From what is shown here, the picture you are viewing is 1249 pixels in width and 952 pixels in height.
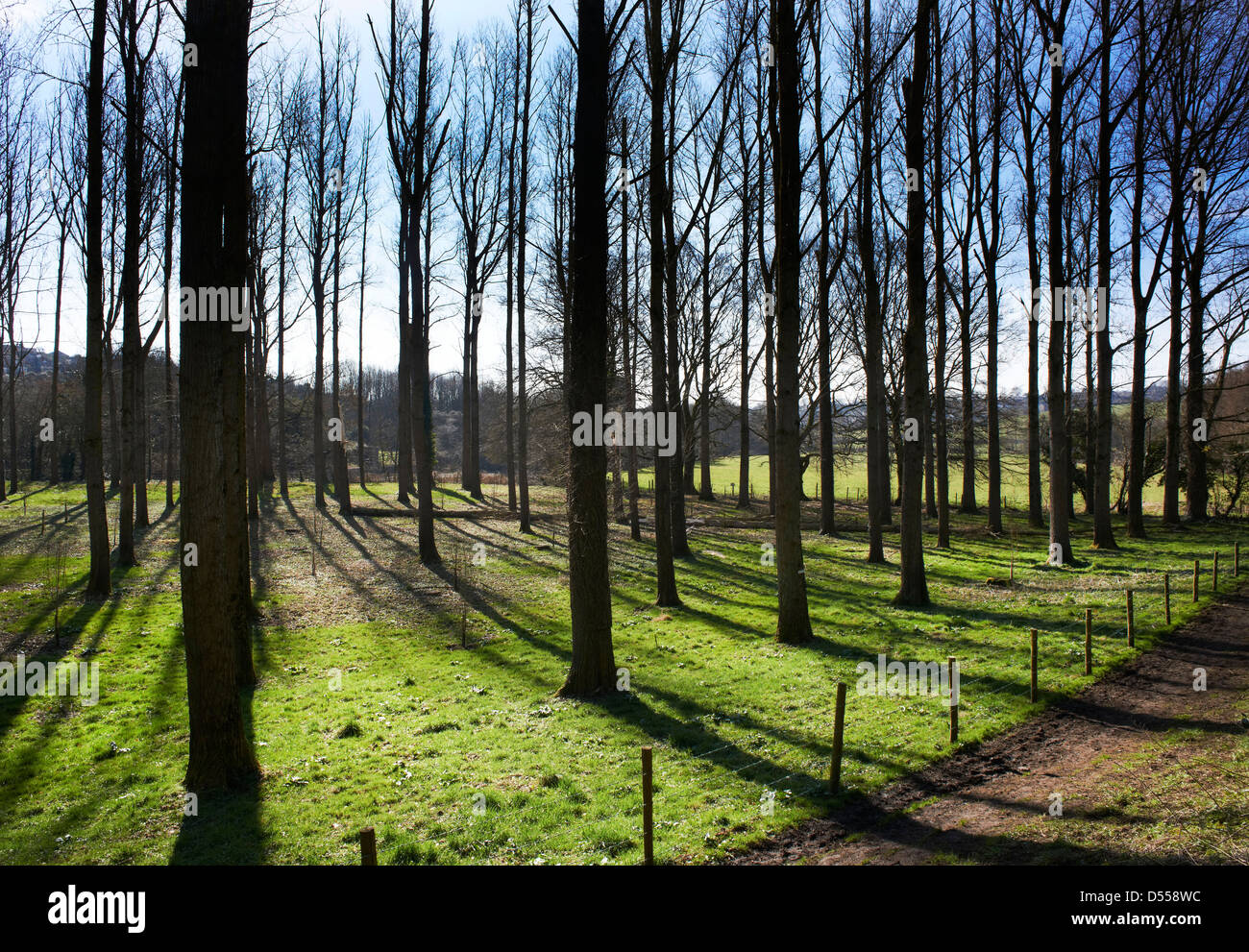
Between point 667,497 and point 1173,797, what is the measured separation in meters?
9.84

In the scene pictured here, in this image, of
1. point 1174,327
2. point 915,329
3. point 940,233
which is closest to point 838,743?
point 915,329

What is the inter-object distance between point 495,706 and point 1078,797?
6363 millimetres

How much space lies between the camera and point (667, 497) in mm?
14812

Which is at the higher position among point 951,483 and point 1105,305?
point 1105,305

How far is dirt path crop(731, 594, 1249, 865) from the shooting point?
520 centimetres

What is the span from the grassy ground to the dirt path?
0.37m

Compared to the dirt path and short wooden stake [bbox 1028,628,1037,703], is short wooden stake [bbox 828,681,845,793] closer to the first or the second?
the dirt path

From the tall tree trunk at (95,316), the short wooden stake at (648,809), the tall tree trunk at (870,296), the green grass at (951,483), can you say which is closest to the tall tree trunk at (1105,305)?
the tall tree trunk at (870,296)

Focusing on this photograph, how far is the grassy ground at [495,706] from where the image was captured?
5922 millimetres

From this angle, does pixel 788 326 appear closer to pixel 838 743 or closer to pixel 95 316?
pixel 838 743

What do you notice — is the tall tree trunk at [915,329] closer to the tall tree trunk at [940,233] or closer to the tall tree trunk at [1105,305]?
the tall tree trunk at [940,233]

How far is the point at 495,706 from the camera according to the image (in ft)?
30.4

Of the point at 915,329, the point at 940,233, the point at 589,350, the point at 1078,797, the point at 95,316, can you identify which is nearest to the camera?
the point at 1078,797

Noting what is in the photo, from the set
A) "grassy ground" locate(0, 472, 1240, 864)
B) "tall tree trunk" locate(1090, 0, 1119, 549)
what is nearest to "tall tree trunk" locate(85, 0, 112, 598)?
"grassy ground" locate(0, 472, 1240, 864)
